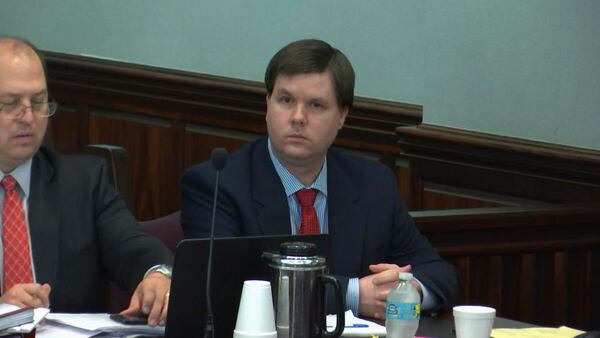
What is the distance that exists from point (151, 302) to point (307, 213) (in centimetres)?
76

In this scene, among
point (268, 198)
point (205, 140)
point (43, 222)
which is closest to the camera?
point (43, 222)

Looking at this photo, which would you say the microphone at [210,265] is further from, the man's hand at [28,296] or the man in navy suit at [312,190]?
the man in navy suit at [312,190]

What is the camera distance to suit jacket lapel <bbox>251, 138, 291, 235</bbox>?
343 cm

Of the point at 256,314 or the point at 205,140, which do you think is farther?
the point at 205,140

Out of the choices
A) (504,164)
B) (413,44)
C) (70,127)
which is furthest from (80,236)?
(70,127)

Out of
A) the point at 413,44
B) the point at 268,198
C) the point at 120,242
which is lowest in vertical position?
the point at 120,242

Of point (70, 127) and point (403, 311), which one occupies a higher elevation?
point (70, 127)

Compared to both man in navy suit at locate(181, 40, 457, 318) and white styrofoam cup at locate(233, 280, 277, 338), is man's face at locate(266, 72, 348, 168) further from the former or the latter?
white styrofoam cup at locate(233, 280, 277, 338)

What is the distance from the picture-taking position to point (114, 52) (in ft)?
22.9

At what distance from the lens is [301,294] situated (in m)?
2.61

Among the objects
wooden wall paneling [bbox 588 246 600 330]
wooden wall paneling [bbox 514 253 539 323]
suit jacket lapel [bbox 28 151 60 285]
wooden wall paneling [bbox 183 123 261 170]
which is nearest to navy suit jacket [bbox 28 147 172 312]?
suit jacket lapel [bbox 28 151 60 285]

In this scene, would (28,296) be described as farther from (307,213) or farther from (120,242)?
(307,213)

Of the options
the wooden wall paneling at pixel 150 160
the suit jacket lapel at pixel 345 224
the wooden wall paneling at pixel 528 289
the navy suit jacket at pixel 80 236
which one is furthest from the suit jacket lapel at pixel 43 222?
the wooden wall paneling at pixel 150 160

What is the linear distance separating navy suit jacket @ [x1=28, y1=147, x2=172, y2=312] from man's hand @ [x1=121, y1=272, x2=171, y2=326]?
1.04 ft
